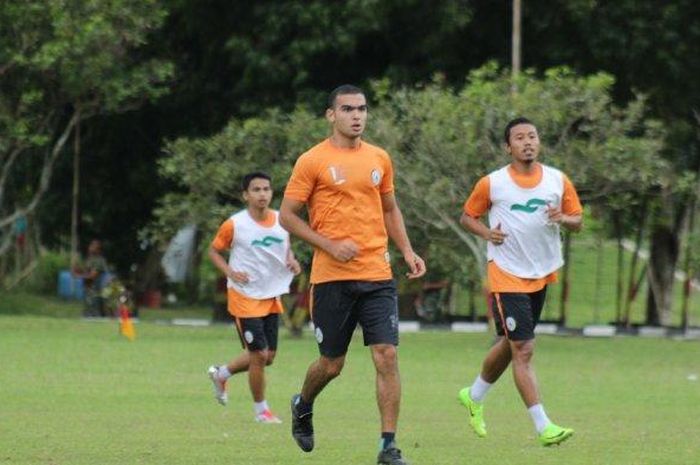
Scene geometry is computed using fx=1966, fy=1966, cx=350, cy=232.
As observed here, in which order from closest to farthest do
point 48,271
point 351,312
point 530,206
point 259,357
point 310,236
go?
1. point 310,236
2. point 351,312
3. point 530,206
4. point 259,357
5. point 48,271

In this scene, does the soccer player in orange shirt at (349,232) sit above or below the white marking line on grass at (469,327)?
above

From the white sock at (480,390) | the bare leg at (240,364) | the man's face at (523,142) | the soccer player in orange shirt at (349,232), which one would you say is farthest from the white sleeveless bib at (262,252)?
the soccer player in orange shirt at (349,232)

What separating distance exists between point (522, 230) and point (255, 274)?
12.7ft

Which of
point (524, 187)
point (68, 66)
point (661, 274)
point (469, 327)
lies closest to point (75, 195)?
point (68, 66)

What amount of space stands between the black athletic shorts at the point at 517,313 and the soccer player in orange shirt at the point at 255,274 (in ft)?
10.9

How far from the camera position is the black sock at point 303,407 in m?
12.7

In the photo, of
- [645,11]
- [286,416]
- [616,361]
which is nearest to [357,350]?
[616,361]

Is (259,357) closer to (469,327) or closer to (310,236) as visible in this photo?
(310,236)

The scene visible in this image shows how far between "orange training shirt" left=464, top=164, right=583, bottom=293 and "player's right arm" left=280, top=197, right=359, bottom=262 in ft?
7.72

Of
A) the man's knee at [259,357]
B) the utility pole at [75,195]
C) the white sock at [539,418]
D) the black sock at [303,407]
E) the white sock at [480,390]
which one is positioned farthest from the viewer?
the utility pole at [75,195]

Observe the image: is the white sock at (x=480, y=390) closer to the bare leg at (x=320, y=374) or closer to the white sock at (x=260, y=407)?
the bare leg at (x=320, y=374)

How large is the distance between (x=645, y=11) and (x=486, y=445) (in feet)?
76.9

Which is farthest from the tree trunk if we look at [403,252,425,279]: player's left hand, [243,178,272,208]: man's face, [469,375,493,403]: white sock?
[403,252,425,279]: player's left hand

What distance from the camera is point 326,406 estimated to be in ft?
60.9
